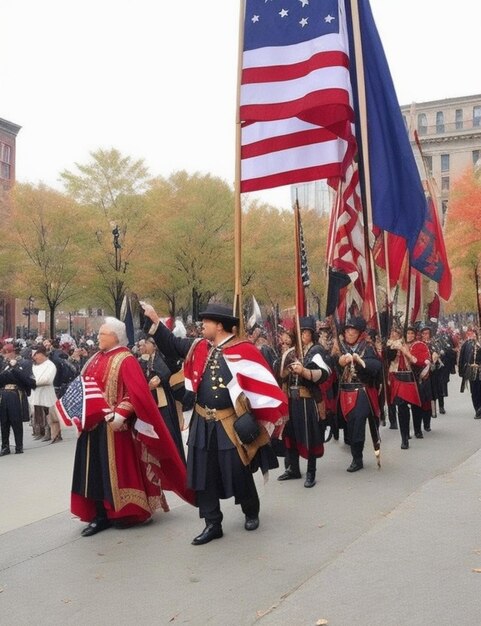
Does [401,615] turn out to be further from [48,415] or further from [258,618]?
[48,415]

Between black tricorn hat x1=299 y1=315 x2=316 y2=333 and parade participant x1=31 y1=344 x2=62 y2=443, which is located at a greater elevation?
black tricorn hat x1=299 y1=315 x2=316 y2=333

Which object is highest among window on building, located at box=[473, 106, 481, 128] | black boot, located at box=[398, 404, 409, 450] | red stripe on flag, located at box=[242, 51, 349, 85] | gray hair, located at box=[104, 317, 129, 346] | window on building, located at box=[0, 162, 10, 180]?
window on building, located at box=[473, 106, 481, 128]

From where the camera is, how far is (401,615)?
4176 mm

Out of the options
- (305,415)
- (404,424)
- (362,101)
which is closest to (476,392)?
(404,424)

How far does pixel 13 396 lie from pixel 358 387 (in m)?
5.71

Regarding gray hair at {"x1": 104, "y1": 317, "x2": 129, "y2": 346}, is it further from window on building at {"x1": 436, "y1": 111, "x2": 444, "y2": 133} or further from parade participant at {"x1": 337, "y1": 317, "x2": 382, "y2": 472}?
window on building at {"x1": 436, "y1": 111, "x2": 444, "y2": 133}

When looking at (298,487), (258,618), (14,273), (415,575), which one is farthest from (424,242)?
(14,273)

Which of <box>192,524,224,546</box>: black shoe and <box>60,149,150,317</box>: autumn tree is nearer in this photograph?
<box>192,524,224,546</box>: black shoe

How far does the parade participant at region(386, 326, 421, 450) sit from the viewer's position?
10945 mm

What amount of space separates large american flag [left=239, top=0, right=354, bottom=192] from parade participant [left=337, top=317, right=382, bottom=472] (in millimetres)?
2367

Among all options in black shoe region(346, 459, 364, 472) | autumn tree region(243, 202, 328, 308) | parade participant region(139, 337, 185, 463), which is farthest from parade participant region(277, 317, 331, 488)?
autumn tree region(243, 202, 328, 308)

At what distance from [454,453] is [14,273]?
91.8 feet

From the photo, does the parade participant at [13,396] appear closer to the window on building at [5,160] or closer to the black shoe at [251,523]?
the black shoe at [251,523]

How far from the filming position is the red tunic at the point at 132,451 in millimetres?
6371
